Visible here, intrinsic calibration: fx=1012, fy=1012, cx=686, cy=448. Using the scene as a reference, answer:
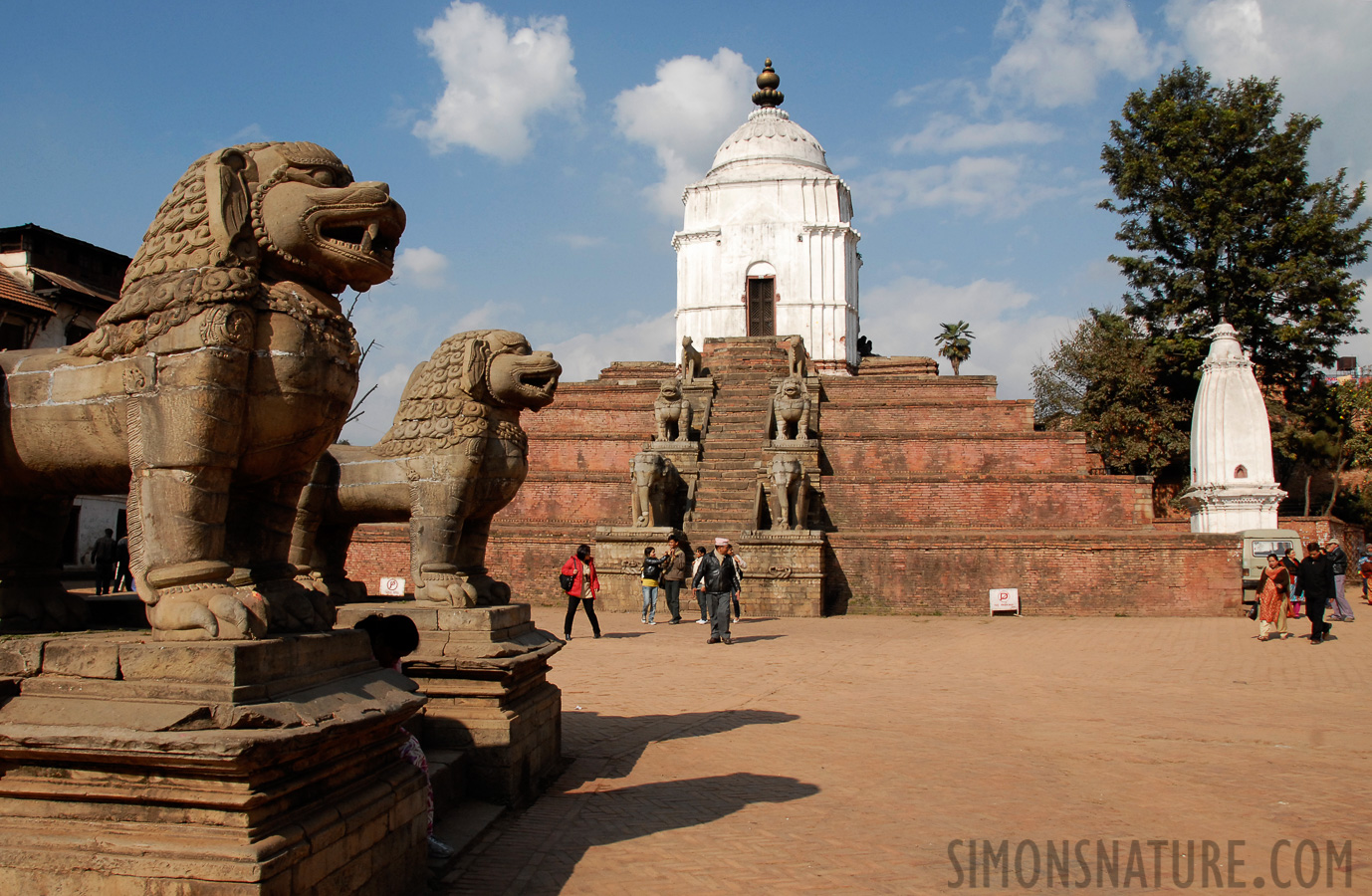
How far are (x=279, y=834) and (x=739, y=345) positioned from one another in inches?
1104

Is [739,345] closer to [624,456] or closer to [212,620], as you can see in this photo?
[624,456]

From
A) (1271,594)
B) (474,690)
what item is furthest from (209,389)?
(1271,594)

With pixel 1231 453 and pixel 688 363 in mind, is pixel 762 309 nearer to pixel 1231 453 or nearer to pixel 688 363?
pixel 688 363

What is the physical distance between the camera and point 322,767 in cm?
323

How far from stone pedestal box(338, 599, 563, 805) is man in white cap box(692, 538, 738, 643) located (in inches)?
303

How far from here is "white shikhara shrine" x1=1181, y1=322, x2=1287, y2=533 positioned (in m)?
19.8

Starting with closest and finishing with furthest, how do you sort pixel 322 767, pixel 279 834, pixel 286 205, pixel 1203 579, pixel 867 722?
pixel 279 834
pixel 322 767
pixel 286 205
pixel 867 722
pixel 1203 579

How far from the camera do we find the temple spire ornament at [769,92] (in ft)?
129

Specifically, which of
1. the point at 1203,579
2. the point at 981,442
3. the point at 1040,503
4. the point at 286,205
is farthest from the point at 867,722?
the point at 981,442

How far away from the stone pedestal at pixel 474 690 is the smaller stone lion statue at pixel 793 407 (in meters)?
15.9

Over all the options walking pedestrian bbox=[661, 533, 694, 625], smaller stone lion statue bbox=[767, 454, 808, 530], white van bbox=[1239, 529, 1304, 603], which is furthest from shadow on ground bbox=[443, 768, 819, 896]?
white van bbox=[1239, 529, 1304, 603]

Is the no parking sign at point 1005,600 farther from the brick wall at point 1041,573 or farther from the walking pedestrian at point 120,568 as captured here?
the walking pedestrian at point 120,568

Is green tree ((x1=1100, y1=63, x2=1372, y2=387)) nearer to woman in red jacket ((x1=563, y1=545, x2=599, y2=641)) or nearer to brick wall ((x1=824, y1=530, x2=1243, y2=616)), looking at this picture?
brick wall ((x1=824, y1=530, x2=1243, y2=616))

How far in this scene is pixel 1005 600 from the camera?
17.5m
